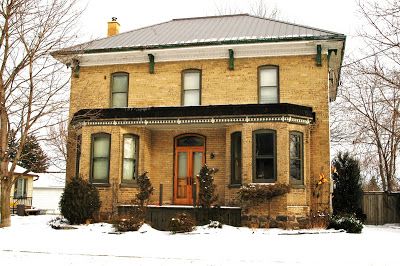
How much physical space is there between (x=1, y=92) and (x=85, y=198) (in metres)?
4.66

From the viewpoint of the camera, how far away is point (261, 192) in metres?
16.9

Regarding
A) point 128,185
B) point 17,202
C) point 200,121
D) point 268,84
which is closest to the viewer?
point 200,121

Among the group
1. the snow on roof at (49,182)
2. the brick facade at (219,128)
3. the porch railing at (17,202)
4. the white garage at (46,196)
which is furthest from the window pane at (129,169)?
the snow on roof at (49,182)

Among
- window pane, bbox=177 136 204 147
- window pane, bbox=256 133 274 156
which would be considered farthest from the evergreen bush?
window pane, bbox=177 136 204 147

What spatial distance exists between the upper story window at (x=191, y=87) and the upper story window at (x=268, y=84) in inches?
103

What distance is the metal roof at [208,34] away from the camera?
63.6 ft

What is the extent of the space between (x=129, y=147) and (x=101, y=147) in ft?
3.68

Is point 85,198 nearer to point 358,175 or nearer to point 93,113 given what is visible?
point 93,113

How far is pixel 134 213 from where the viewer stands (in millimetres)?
17141

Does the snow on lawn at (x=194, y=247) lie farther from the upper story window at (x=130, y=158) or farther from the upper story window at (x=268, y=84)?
the upper story window at (x=268, y=84)

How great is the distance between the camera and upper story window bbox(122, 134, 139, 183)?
19422mm

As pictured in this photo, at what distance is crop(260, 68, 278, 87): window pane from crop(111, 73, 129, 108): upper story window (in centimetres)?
591

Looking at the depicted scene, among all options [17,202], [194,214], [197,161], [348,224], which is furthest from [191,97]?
[17,202]

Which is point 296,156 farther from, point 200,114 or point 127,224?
point 127,224
